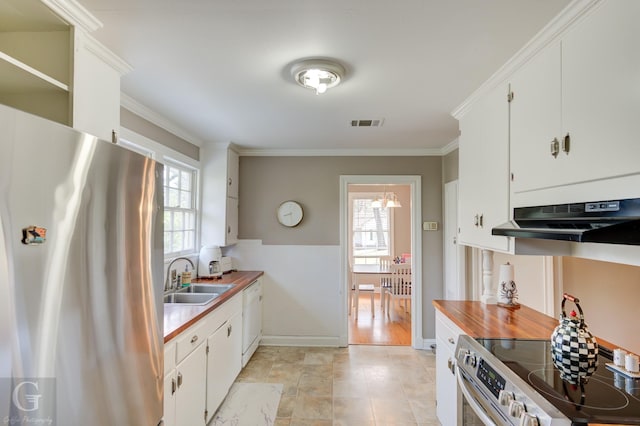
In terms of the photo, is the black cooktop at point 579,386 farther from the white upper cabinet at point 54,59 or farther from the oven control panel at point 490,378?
the white upper cabinet at point 54,59

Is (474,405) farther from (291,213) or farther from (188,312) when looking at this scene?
(291,213)

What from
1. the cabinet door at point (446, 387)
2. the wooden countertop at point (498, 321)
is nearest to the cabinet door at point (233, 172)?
the wooden countertop at point (498, 321)

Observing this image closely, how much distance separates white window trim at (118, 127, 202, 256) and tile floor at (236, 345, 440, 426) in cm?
158

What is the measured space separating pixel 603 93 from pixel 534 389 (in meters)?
1.10

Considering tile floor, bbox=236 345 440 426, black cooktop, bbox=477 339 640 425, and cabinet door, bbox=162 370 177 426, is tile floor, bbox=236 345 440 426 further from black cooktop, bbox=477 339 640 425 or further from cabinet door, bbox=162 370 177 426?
black cooktop, bbox=477 339 640 425

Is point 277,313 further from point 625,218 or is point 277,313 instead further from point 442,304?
point 625,218

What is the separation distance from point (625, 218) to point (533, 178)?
0.60 m

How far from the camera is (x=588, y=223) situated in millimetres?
1104

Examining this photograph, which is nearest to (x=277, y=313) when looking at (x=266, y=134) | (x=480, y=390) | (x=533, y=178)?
(x=266, y=134)

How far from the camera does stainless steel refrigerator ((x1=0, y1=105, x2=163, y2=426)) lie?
0.68 metres

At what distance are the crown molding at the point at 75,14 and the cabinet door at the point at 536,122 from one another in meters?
2.03

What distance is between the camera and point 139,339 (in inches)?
43.7

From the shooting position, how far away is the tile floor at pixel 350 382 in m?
2.51

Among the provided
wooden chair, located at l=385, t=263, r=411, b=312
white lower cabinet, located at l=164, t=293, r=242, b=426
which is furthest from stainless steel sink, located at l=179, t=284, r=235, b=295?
wooden chair, located at l=385, t=263, r=411, b=312
